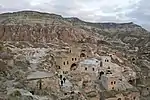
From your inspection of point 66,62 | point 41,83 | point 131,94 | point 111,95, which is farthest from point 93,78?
point 41,83

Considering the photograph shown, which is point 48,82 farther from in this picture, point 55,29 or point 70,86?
point 55,29

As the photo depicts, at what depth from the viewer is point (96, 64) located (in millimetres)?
35062

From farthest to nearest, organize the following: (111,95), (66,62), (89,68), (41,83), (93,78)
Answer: (66,62)
(89,68)
(93,78)
(111,95)
(41,83)

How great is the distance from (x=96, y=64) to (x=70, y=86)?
10122 mm

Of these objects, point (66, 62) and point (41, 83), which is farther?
point (66, 62)

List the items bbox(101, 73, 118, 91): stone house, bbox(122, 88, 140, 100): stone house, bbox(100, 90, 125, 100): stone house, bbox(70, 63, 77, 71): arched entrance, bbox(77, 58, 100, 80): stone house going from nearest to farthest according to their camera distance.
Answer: bbox(100, 90, 125, 100): stone house → bbox(122, 88, 140, 100): stone house → bbox(101, 73, 118, 91): stone house → bbox(77, 58, 100, 80): stone house → bbox(70, 63, 77, 71): arched entrance

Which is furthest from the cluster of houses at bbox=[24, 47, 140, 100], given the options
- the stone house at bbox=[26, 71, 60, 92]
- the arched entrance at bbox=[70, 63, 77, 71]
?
the stone house at bbox=[26, 71, 60, 92]

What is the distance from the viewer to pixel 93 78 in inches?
1260

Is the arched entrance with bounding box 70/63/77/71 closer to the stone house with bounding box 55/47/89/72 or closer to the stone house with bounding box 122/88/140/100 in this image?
the stone house with bounding box 55/47/89/72

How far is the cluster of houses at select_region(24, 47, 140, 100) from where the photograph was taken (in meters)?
27.4

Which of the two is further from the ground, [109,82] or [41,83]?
[41,83]

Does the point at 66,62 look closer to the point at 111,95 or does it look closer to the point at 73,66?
the point at 73,66

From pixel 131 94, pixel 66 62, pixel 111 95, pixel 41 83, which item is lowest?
pixel 131 94

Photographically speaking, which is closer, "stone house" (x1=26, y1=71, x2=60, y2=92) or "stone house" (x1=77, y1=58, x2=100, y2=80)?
"stone house" (x1=26, y1=71, x2=60, y2=92)
